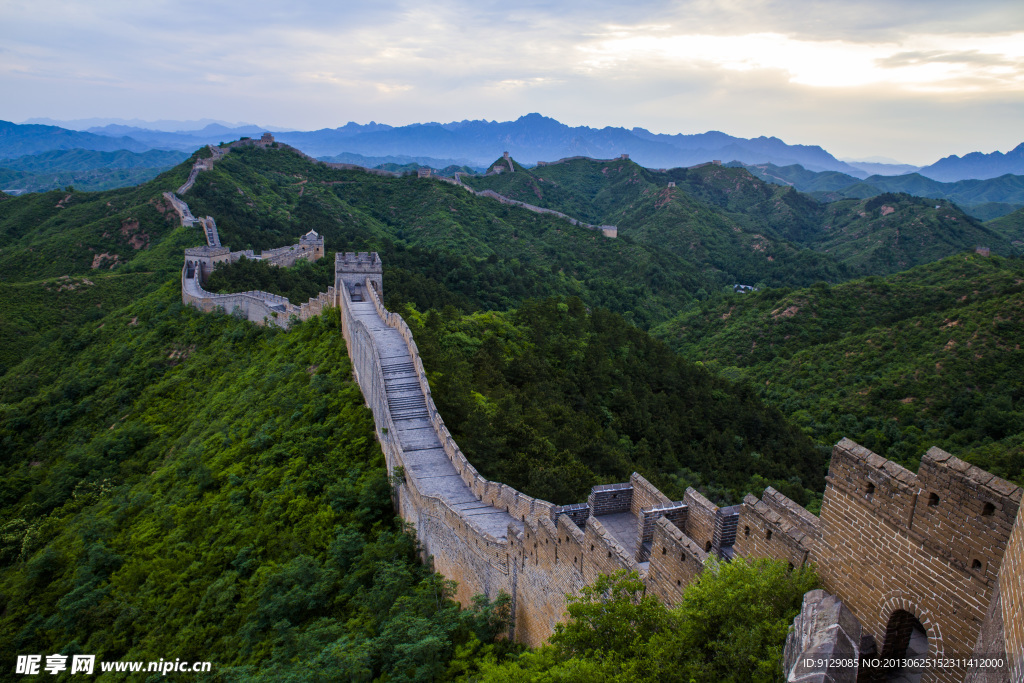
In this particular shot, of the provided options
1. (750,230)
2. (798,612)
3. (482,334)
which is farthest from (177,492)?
(750,230)

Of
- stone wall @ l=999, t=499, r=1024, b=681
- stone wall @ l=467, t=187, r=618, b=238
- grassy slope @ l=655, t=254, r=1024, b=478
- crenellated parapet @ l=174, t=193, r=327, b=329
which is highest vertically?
stone wall @ l=467, t=187, r=618, b=238

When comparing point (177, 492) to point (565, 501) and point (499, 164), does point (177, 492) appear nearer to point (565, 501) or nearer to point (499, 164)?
point (565, 501)

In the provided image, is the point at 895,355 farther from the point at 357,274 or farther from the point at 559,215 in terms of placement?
the point at 559,215

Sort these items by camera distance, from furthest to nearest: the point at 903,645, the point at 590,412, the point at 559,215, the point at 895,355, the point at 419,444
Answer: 1. the point at 559,215
2. the point at 895,355
3. the point at 590,412
4. the point at 419,444
5. the point at 903,645

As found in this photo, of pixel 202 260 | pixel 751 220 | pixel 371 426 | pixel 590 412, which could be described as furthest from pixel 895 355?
pixel 751 220

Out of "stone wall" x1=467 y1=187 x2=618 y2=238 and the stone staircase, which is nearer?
the stone staircase

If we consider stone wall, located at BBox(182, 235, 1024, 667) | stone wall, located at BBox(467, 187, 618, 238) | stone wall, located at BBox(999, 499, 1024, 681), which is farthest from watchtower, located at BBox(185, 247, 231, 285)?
stone wall, located at BBox(467, 187, 618, 238)

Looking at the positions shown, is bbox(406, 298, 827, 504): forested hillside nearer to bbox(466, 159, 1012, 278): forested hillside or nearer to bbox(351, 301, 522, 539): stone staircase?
bbox(351, 301, 522, 539): stone staircase
